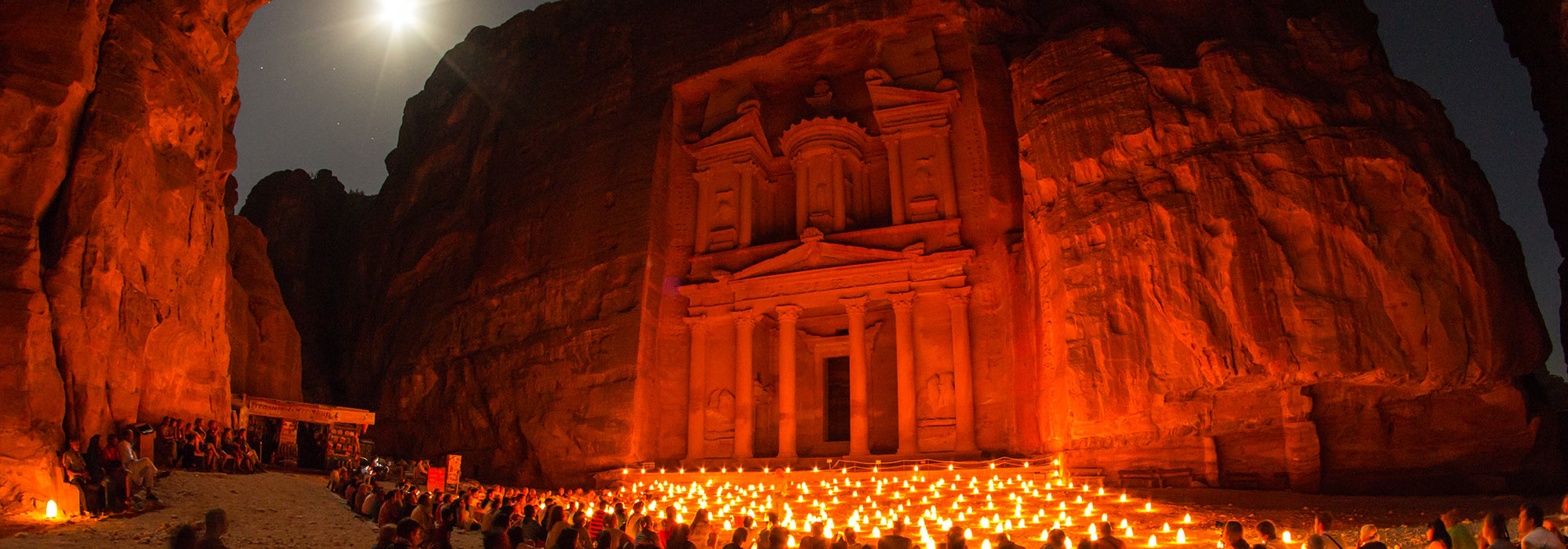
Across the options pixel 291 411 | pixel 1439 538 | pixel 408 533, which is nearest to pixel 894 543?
pixel 408 533

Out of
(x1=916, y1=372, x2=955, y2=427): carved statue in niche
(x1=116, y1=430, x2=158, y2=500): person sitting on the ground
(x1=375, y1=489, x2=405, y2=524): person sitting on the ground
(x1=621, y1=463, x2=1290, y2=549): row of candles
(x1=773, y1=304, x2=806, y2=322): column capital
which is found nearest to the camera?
(x1=116, y1=430, x2=158, y2=500): person sitting on the ground

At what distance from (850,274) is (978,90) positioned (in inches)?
267

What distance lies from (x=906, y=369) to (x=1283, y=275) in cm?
1070

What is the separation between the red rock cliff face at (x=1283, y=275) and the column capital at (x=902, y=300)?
5.48 meters

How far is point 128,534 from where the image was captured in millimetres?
11430

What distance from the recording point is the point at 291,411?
23719mm

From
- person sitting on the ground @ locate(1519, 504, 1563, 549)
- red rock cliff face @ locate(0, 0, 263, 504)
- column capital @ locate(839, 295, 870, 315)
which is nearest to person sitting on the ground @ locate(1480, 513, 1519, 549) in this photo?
person sitting on the ground @ locate(1519, 504, 1563, 549)

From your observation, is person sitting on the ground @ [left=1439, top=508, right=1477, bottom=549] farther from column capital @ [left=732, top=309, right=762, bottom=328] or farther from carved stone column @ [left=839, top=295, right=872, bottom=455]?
column capital @ [left=732, top=309, right=762, bottom=328]

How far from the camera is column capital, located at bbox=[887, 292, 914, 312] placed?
2609cm

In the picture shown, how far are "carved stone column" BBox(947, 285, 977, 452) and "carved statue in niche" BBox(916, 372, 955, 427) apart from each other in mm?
151

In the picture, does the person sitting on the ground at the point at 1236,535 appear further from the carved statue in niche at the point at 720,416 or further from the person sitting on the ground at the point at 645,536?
the carved statue in niche at the point at 720,416

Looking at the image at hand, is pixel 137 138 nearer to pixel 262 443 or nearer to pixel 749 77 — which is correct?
pixel 262 443

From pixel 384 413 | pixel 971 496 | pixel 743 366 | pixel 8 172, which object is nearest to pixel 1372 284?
pixel 971 496

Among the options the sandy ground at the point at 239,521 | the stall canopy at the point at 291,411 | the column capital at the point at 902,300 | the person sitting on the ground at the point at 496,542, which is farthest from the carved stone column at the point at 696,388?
the person sitting on the ground at the point at 496,542
